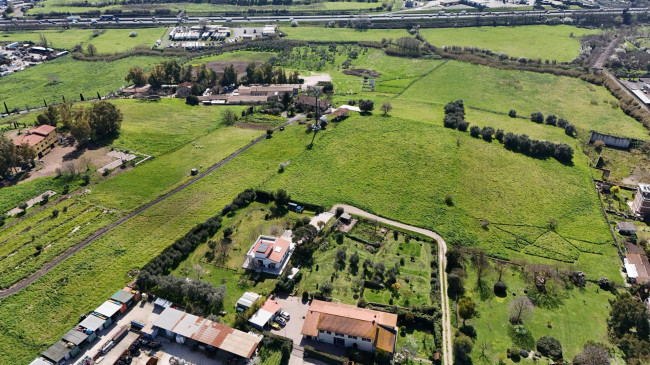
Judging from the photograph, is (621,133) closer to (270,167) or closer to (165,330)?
(270,167)

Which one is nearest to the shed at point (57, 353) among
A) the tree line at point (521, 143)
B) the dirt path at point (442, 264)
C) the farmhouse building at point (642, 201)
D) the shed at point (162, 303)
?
the shed at point (162, 303)

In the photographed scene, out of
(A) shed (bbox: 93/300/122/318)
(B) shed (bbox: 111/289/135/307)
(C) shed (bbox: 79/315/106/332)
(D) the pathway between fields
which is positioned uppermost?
(D) the pathway between fields

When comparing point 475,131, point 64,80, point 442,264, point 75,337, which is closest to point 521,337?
point 442,264

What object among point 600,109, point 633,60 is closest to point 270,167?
point 600,109

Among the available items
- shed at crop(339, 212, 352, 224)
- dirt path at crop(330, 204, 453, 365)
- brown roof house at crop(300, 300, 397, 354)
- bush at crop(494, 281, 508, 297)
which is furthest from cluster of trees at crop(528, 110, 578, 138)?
brown roof house at crop(300, 300, 397, 354)

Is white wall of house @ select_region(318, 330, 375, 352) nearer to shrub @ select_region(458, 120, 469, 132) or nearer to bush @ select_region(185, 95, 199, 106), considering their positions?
shrub @ select_region(458, 120, 469, 132)

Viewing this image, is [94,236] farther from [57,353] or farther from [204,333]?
[204,333]
